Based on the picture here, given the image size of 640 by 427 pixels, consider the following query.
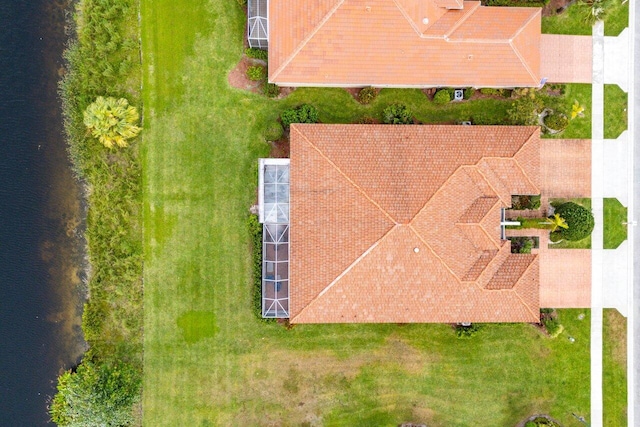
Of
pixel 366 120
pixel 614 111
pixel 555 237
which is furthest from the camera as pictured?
pixel 614 111

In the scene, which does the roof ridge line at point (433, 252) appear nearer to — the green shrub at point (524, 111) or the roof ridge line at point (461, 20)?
the green shrub at point (524, 111)

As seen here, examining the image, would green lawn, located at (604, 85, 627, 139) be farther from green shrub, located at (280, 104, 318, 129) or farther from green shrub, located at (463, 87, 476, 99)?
green shrub, located at (280, 104, 318, 129)

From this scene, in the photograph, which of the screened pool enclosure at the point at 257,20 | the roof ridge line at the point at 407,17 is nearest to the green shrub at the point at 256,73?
the screened pool enclosure at the point at 257,20

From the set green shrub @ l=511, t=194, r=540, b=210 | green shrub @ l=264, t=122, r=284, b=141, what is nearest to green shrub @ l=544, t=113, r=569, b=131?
green shrub @ l=511, t=194, r=540, b=210

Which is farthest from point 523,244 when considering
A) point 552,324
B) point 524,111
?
point 524,111

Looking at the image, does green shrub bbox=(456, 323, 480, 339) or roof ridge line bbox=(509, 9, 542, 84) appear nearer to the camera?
roof ridge line bbox=(509, 9, 542, 84)

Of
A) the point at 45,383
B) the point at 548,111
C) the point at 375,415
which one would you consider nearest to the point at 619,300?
the point at 548,111

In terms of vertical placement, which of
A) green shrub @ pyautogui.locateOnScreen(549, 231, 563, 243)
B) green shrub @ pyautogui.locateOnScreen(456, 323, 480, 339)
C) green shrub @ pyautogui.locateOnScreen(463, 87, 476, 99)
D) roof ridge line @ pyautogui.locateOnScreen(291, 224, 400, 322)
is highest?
green shrub @ pyautogui.locateOnScreen(463, 87, 476, 99)

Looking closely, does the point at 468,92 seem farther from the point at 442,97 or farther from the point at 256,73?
the point at 256,73
